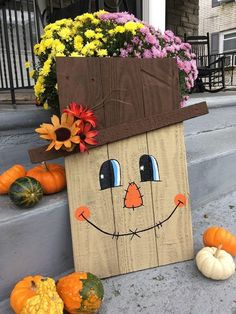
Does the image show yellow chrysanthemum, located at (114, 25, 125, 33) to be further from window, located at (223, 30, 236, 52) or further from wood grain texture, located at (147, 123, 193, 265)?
window, located at (223, 30, 236, 52)

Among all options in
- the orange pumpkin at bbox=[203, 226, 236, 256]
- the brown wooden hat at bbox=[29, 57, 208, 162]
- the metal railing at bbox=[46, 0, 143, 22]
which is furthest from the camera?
the metal railing at bbox=[46, 0, 143, 22]

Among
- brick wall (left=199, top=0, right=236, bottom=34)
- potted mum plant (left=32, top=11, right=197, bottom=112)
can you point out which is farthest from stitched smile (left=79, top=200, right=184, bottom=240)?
brick wall (left=199, top=0, right=236, bottom=34)

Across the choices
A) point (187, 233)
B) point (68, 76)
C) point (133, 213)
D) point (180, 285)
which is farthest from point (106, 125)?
point (180, 285)

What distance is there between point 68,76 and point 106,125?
0.95 ft

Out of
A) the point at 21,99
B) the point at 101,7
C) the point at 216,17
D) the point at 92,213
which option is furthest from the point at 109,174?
the point at 216,17

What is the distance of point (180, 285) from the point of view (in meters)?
1.48

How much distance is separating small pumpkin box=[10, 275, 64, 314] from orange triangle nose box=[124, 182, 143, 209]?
518mm

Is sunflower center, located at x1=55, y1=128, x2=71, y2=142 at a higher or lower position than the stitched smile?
higher

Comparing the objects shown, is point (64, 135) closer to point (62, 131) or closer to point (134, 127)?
point (62, 131)

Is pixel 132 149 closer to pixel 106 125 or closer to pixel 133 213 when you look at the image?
pixel 106 125

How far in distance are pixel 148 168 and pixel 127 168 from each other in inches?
4.5

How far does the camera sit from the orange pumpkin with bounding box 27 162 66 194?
153 centimetres

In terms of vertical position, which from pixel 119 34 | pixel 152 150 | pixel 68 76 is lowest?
pixel 152 150

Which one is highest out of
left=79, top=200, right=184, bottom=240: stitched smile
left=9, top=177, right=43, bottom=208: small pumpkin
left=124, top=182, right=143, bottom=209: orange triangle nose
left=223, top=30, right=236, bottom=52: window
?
left=223, top=30, right=236, bottom=52: window
